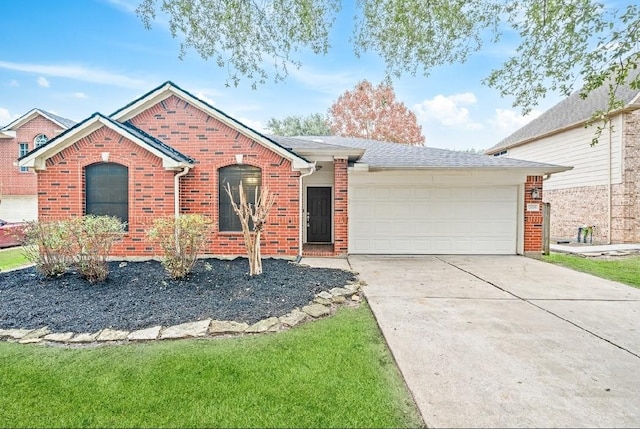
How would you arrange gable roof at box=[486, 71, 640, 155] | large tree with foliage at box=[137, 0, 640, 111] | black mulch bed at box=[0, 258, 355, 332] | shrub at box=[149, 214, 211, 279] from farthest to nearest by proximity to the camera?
gable roof at box=[486, 71, 640, 155] < shrub at box=[149, 214, 211, 279] < large tree with foliage at box=[137, 0, 640, 111] < black mulch bed at box=[0, 258, 355, 332]

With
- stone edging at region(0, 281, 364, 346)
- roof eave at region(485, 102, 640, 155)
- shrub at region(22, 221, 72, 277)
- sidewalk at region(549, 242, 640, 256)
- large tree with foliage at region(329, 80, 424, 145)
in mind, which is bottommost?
stone edging at region(0, 281, 364, 346)

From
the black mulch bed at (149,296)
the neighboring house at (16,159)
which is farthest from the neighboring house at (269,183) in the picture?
the neighboring house at (16,159)

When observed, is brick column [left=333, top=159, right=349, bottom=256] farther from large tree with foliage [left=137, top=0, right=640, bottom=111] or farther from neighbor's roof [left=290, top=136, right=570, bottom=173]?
large tree with foliage [left=137, top=0, right=640, bottom=111]

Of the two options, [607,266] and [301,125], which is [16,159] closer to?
[301,125]

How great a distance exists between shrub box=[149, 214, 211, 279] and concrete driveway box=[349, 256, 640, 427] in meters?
3.29

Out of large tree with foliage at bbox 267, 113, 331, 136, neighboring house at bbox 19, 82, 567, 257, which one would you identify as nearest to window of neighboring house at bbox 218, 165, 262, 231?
neighboring house at bbox 19, 82, 567, 257

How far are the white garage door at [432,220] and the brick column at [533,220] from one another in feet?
0.94

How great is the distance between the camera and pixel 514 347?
12.0 feet

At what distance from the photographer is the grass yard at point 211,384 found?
246 centimetres

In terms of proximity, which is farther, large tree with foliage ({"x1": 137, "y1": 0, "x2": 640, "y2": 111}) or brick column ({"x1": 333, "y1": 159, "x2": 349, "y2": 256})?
brick column ({"x1": 333, "y1": 159, "x2": 349, "y2": 256})

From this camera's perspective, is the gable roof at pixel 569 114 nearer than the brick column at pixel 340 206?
No

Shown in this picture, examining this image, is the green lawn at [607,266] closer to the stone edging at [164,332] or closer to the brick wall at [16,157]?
the stone edging at [164,332]

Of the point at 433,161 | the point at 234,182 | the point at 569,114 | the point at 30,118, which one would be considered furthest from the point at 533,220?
the point at 30,118

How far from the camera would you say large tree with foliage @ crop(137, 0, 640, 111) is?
459cm
